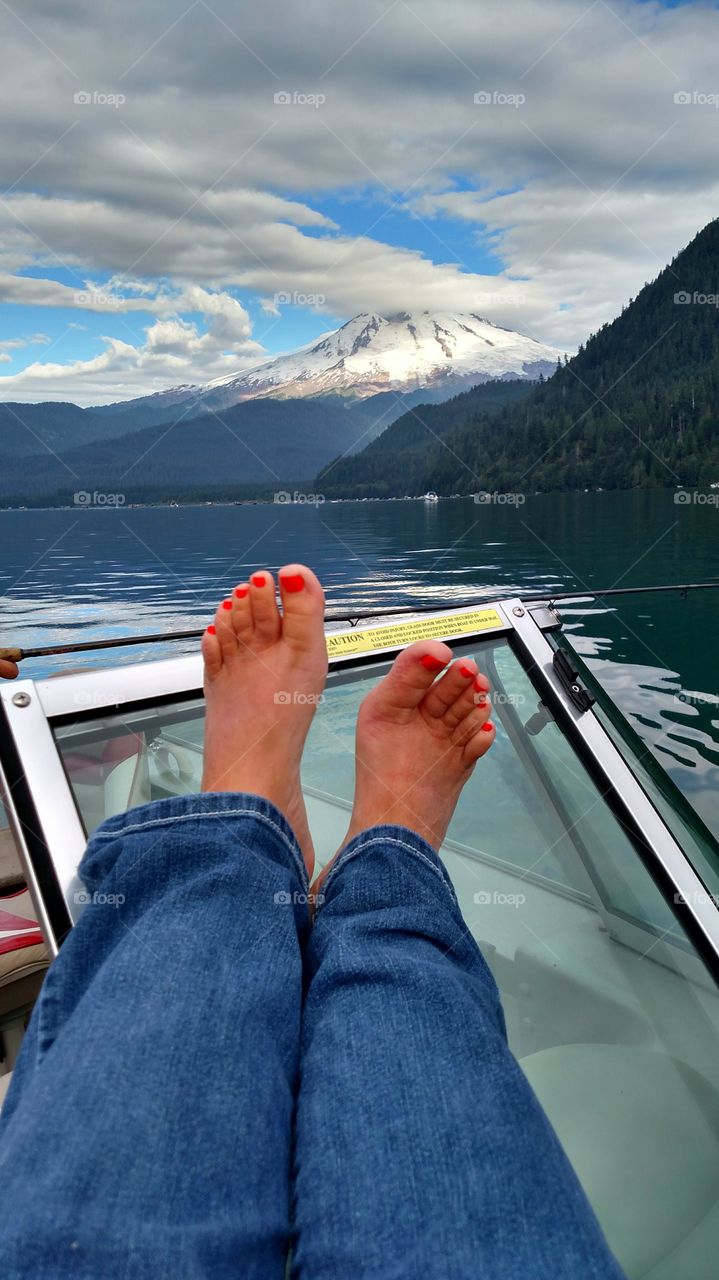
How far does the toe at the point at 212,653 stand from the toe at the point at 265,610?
11 cm

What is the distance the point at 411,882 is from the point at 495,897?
46cm

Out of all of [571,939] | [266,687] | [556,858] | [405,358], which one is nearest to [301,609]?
[266,687]

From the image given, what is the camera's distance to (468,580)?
18266 mm

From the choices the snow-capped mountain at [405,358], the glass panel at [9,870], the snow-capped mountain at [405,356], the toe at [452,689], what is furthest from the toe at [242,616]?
the snow-capped mountain at [405,356]

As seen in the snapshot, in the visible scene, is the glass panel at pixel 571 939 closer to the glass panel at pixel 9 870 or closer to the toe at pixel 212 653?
the toe at pixel 212 653

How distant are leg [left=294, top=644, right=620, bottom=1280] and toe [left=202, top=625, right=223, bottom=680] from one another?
0.51 metres

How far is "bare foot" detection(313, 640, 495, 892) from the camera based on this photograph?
149 centimetres

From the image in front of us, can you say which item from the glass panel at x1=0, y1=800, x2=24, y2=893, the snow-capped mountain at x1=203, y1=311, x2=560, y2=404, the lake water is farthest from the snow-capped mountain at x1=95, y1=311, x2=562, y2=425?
the glass panel at x1=0, y1=800, x2=24, y2=893

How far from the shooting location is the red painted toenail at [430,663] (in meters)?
1.52

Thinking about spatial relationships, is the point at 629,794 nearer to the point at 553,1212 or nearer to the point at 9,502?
the point at 553,1212

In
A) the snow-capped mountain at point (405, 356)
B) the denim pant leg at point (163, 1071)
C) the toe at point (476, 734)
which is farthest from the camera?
the snow-capped mountain at point (405, 356)

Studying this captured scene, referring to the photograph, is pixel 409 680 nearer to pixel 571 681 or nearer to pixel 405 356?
pixel 571 681

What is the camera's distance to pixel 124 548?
35719 mm

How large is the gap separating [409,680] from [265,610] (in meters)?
0.37
